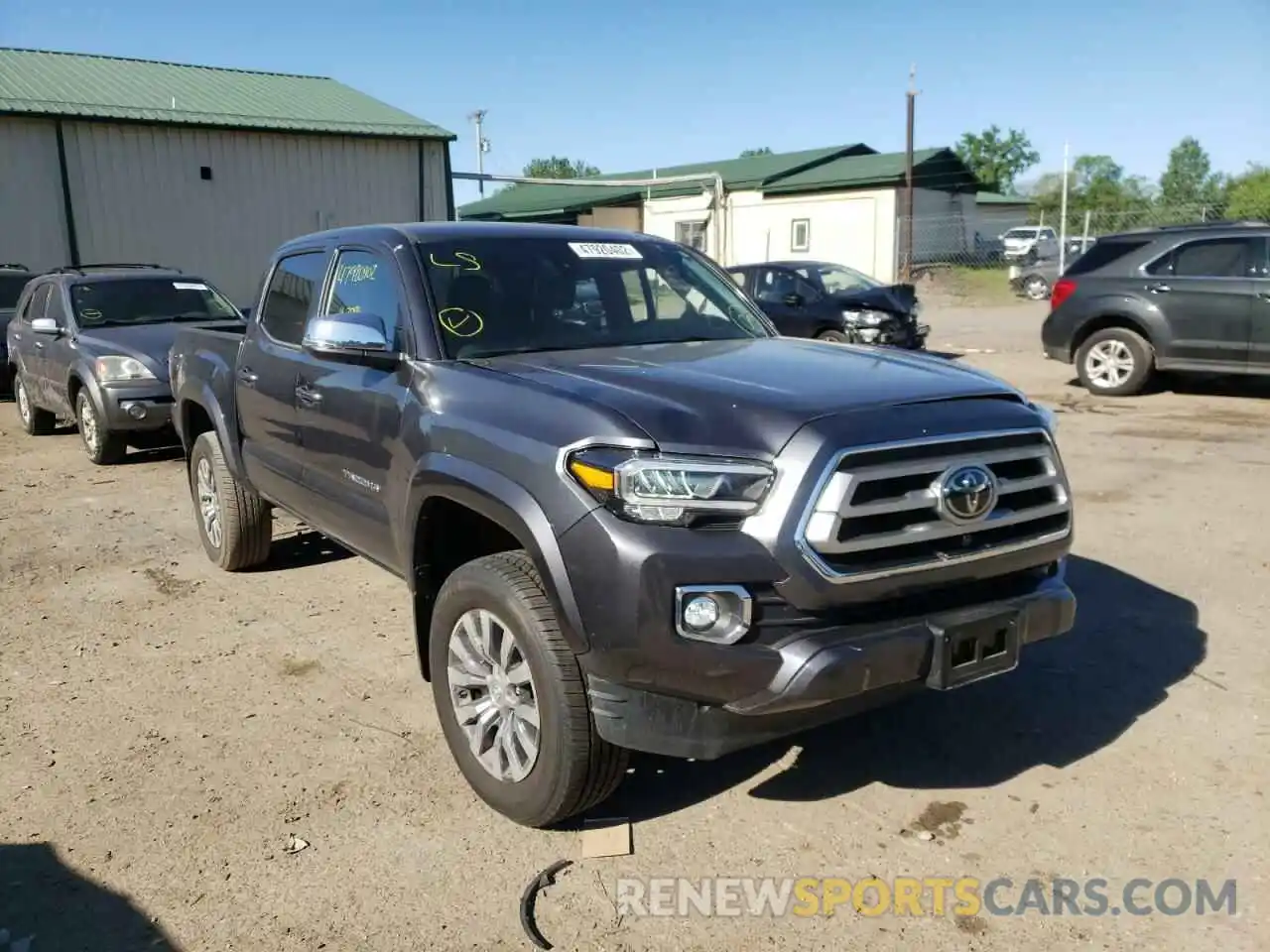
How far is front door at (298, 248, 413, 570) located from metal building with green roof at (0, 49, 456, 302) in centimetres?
1752

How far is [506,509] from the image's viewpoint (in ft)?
10.0

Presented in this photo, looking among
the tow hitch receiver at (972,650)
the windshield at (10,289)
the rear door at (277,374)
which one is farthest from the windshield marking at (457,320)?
the windshield at (10,289)

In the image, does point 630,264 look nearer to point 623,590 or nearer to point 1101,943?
point 623,590

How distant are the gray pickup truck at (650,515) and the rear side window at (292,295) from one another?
0.64m

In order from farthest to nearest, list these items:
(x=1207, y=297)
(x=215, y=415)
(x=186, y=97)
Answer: (x=186, y=97), (x=1207, y=297), (x=215, y=415)

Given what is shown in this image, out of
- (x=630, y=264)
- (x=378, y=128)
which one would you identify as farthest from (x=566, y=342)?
(x=378, y=128)

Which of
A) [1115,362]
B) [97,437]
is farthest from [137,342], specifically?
[1115,362]

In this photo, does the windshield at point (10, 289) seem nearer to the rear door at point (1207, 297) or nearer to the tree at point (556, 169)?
the rear door at point (1207, 297)

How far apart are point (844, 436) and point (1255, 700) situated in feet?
7.98

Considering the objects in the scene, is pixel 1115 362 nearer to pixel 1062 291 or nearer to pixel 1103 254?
pixel 1062 291

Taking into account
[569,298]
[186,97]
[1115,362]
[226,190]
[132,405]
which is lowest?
[1115,362]

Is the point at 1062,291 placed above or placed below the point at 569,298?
below

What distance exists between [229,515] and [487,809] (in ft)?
10.1

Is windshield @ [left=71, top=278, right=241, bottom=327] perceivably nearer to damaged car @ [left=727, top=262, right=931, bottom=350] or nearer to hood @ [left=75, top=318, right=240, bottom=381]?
hood @ [left=75, top=318, right=240, bottom=381]
